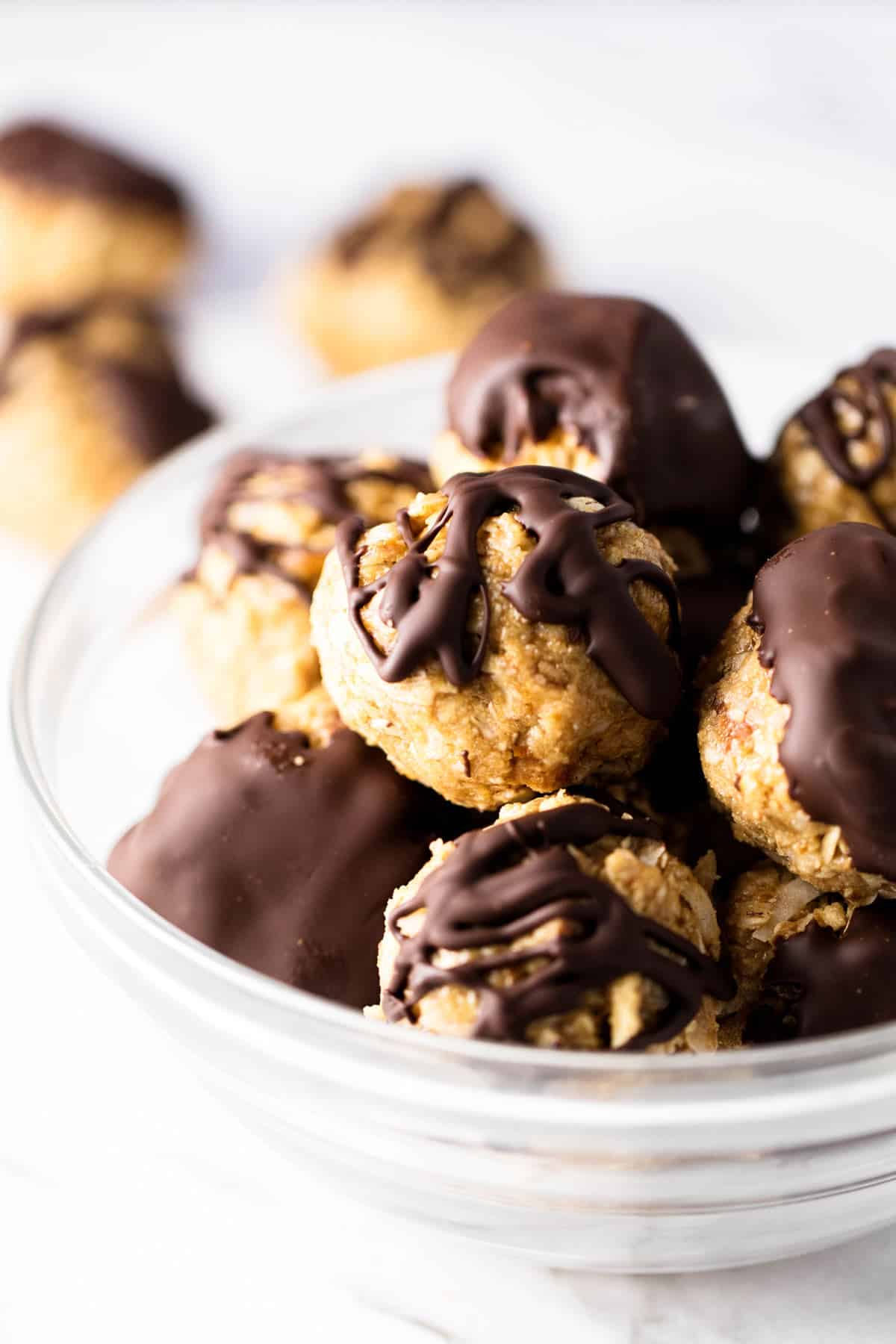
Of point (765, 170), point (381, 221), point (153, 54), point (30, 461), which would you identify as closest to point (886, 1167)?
point (30, 461)

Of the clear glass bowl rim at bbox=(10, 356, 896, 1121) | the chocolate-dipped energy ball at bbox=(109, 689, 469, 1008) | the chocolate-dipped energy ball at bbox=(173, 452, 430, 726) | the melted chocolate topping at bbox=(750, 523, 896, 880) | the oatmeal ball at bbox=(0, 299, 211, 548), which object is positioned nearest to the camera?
the clear glass bowl rim at bbox=(10, 356, 896, 1121)

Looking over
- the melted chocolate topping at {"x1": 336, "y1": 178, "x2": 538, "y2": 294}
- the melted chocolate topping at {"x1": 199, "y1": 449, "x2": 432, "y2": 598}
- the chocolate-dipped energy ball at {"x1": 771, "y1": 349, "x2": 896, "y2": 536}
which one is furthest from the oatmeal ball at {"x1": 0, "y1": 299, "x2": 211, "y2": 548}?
the chocolate-dipped energy ball at {"x1": 771, "y1": 349, "x2": 896, "y2": 536}

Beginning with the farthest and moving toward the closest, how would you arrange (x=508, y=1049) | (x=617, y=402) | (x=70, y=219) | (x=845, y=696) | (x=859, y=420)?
(x=70, y=219), (x=859, y=420), (x=617, y=402), (x=845, y=696), (x=508, y=1049)

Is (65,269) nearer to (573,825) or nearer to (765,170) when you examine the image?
(765,170)

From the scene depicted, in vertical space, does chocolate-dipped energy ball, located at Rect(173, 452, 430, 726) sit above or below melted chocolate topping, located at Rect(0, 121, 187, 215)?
below

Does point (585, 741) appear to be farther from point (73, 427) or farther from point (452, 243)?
point (452, 243)

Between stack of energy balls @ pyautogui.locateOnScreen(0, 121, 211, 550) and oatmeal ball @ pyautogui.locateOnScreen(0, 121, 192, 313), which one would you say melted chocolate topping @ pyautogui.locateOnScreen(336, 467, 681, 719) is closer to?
stack of energy balls @ pyautogui.locateOnScreen(0, 121, 211, 550)

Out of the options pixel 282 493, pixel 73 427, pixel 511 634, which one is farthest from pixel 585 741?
pixel 73 427
